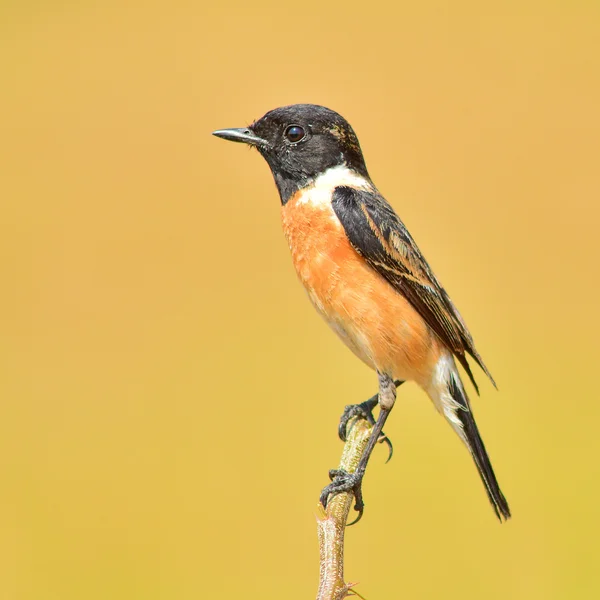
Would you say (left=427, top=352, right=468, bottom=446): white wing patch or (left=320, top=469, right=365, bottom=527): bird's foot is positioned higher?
(left=427, top=352, right=468, bottom=446): white wing patch

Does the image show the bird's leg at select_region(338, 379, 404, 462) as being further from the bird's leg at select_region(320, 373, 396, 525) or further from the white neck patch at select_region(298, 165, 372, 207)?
the white neck patch at select_region(298, 165, 372, 207)

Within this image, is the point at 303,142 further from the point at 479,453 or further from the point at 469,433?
the point at 479,453

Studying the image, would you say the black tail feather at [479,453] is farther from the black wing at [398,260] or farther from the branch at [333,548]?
the branch at [333,548]

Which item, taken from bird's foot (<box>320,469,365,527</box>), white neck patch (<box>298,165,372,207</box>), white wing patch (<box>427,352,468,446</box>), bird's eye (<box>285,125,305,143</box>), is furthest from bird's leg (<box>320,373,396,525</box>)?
bird's eye (<box>285,125,305,143</box>)

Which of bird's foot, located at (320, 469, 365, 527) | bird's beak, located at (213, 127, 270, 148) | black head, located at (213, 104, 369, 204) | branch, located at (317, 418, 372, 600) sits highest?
bird's beak, located at (213, 127, 270, 148)

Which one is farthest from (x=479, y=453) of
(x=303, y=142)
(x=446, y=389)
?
(x=303, y=142)

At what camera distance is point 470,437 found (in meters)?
5.09

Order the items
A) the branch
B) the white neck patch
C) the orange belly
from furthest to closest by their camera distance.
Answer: the white neck patch, the orange belly, the branch

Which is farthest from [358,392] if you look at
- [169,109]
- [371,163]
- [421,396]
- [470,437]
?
[169,109]

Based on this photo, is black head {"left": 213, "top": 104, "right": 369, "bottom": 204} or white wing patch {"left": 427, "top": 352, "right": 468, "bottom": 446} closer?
white wing patch {"left": 427, "top": 352, "right": 468, "bottom": 446}

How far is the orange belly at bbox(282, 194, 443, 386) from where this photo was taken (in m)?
4.76

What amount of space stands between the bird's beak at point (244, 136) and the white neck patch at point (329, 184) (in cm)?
37

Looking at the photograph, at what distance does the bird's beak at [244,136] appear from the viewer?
5227mm

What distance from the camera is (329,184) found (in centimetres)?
511
